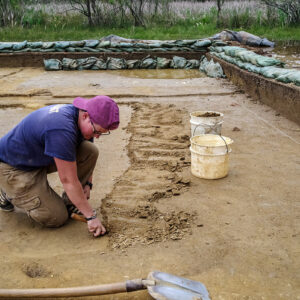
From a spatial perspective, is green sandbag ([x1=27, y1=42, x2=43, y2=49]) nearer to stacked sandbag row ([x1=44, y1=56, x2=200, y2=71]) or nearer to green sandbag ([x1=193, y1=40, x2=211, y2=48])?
stacked sandbag row ([x1=44, y1=56, x2=200, y2=71])

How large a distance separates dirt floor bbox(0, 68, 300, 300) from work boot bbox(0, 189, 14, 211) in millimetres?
66

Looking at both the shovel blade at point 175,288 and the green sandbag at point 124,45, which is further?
the green sandbag at point 124,45

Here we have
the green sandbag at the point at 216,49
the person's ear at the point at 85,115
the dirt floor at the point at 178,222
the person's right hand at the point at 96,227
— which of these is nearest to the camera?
the dirt floor at the point at 178,222

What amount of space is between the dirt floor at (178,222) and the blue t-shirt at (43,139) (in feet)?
1.60

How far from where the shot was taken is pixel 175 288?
1848 millimetres

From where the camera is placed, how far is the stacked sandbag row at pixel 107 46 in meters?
9.62

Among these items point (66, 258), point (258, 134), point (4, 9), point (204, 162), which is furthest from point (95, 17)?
point (66, 258)

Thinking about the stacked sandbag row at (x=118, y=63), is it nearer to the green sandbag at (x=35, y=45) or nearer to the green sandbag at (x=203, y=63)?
the green sandbag at (x=203, y=63)

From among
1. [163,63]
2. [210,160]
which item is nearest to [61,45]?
[163,63]

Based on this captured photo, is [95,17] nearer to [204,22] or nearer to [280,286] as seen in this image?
[204,22]

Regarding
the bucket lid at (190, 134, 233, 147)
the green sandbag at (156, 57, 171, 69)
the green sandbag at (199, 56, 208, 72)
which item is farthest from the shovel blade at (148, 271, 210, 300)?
the green sandbag at (156, 57, 171, 69)

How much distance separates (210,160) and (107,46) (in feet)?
23.7

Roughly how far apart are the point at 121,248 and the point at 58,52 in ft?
26.9

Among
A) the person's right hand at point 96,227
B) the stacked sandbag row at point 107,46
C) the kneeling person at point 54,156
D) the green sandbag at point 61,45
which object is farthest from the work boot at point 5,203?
the green sandbag at point 61,45
